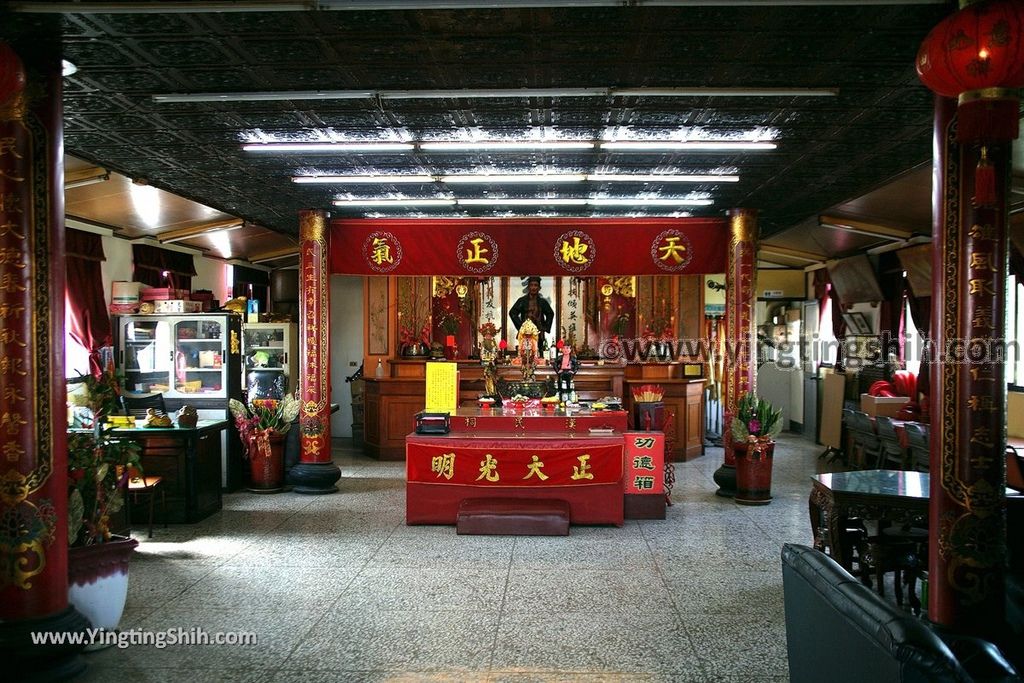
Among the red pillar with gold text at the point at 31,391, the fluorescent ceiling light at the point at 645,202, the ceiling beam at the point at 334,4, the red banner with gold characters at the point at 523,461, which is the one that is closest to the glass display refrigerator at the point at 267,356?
the red banner with gold characters at the point at 523,461

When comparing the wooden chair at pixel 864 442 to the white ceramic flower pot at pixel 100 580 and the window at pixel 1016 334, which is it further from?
the white ceramic flower pot at pixel 100 580

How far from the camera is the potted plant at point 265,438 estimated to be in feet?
25.7

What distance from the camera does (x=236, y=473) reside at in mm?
8000

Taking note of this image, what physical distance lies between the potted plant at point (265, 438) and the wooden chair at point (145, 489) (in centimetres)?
150

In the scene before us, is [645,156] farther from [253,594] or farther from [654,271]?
[253,594]

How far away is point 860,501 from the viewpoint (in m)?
4.22

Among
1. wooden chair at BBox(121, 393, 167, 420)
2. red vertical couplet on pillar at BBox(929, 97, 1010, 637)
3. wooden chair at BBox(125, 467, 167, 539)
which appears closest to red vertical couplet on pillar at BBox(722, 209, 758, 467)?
red vertical couplet on pillar at BBox(929, 97, 1010, 637)

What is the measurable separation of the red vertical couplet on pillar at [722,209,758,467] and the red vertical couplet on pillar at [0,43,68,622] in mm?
6045

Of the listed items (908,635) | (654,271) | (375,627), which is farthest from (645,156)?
(908,635)

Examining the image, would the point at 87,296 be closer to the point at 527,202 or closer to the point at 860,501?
the point at 527,202

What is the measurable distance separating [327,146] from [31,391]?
2781 millimetres

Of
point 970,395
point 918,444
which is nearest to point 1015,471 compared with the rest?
→ point 918,444

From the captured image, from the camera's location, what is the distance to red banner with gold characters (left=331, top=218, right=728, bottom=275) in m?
7.34

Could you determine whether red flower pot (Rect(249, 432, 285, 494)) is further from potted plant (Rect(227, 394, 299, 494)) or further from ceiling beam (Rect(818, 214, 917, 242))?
ceiling beam (Rect(818, 214, 917, 242))
